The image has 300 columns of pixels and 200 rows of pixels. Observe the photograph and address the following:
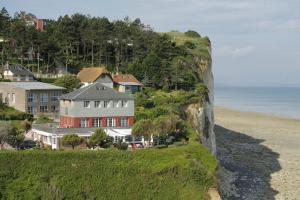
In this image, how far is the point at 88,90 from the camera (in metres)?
42.2

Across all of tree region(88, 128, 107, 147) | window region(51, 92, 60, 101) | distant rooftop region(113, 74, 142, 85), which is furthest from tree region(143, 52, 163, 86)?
tree region(88, 128, 107, 147)

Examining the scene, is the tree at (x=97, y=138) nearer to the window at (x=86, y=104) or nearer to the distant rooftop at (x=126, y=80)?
the window at (x=86, y=104)

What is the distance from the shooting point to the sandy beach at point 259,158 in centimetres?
4531

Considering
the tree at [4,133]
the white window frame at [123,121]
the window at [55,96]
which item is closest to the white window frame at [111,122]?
the white window frame at [123,121]

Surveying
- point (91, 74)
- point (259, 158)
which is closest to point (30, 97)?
point (91, 74)

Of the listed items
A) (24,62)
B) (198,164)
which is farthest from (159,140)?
(24,62)

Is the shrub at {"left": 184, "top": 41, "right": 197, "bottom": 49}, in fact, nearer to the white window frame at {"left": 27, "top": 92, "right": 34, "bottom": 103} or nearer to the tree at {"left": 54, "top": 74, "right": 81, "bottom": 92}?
the tree at {"left": 54, "top": 74, "right": 81, "bottom": 92}

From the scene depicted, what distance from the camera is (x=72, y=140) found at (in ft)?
118

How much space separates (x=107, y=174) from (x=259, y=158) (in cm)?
2941

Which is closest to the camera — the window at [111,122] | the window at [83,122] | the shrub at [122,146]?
the shrub at [122,146]

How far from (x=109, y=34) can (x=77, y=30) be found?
482 cm

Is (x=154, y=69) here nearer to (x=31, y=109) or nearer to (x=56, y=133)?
(x=31, y=109)

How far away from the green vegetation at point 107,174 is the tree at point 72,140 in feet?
10.4

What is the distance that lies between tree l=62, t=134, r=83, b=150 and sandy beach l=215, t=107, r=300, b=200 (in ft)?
41.0
